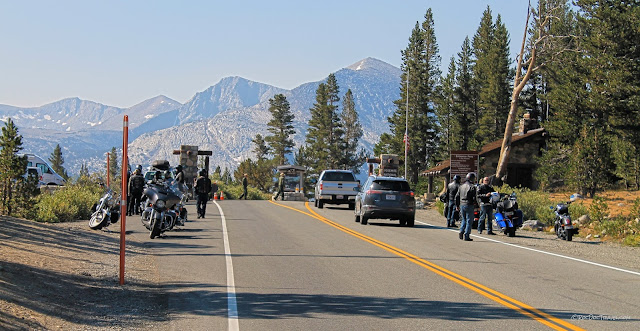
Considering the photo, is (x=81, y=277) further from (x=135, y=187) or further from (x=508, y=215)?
(x=135, y=187)

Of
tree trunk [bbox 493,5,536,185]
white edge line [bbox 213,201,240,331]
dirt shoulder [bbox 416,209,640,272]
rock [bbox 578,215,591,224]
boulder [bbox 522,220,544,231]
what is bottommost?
white edge line [bbox 213,201,240,331]

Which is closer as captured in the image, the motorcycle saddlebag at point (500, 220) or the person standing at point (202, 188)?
the motorcycle saddlebag at point (500, 220)

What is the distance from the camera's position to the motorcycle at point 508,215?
21547 mm

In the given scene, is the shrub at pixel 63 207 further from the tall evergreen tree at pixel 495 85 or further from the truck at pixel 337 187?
the tall evergreen tree at pixel 495 85

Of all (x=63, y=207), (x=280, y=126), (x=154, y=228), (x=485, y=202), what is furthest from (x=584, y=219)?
(x=280, y=126)

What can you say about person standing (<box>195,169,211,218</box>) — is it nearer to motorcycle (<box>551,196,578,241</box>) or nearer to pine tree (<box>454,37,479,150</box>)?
motorcycle (<box>551,196,578,241</box>)

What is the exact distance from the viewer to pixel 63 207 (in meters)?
23.3

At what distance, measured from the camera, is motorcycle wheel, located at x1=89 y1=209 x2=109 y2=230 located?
63.8ft

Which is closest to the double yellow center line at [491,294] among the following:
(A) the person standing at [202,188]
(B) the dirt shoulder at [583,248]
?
(B) the dirt shoulder at [583,248]

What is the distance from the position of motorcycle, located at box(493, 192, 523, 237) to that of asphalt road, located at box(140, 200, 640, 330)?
279cm

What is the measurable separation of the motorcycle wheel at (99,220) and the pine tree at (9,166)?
93.2 inches

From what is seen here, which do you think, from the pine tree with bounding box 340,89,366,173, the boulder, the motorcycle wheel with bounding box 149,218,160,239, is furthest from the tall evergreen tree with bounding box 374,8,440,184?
the motorcycle wheel with bounding box 149,218,160,239

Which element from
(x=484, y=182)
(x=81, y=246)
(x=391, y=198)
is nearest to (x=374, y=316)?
(x=81, y=246)

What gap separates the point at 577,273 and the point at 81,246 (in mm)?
10254
